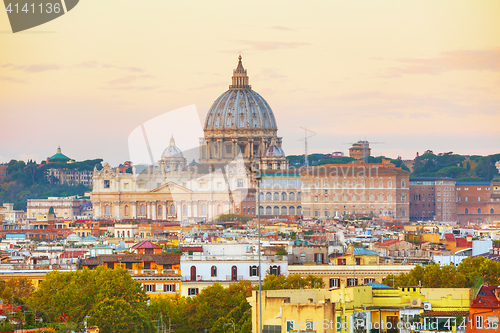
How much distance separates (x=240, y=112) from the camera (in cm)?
15012

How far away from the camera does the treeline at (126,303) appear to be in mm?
27453

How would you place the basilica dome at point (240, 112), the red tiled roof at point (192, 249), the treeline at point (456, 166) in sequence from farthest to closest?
the basilica dome at point (240, 112) < the treeline at point (456, 166) < the red tiled roof at point (192, 249)

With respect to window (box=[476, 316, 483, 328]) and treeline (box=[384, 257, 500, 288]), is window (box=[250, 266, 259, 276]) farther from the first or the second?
window (box=[476, 316, 483, 328])

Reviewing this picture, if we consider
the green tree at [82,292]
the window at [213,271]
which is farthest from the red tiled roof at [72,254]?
the green tree at [82,292]

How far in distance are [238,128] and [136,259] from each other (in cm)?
11218

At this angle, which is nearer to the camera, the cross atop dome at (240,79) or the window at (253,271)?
the window at (253,271)

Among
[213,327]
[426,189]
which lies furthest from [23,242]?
[426,189]

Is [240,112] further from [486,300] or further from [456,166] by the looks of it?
[486,300]

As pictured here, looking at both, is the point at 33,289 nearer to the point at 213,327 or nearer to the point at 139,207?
the point at 213,327

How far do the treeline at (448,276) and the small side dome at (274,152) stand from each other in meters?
106

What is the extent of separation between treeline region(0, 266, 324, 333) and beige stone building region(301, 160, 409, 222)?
295 ft

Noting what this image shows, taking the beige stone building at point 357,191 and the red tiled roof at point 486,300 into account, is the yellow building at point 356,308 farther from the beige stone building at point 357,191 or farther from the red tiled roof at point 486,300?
the beige stone building at point 357,191

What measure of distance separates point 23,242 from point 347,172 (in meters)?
66.8

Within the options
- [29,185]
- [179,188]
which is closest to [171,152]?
[179,188]
